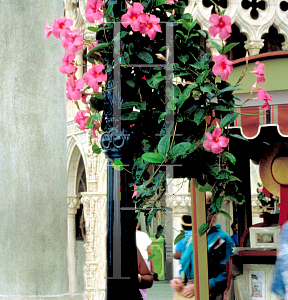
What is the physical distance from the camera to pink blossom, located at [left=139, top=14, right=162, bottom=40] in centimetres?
182

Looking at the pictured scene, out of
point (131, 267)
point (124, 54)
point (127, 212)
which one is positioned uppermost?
point (124, 54)

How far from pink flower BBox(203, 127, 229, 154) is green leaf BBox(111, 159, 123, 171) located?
326 mm

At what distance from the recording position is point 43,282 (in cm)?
275

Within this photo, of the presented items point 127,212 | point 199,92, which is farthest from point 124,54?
point 127,212

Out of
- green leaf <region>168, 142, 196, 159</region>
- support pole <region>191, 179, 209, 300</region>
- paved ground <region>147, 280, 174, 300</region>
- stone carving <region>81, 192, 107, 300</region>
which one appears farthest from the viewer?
stone carving <region>81, 192, 107, 300</region>

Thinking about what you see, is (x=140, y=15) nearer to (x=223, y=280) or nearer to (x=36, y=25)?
(x=36, y=25)

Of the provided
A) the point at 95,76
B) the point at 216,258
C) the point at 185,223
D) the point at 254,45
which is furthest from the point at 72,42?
the point at 254,45

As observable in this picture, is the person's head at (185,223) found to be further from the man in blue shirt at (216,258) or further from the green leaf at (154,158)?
the green leaf at (154,158)

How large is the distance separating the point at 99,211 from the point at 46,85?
12.6 metres

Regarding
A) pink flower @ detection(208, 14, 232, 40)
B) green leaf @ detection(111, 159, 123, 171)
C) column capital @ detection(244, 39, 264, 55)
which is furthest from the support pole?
column capital @ detection(244, 39, 264, 55)

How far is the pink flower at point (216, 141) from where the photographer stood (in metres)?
1.80

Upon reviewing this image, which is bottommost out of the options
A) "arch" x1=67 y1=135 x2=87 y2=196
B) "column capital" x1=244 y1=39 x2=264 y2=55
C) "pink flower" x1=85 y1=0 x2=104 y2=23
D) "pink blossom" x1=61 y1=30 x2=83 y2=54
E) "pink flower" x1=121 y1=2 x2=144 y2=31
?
"pink blossom" x1=61 y1=30 x2=83 y2=54

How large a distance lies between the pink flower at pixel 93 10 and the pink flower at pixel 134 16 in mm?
104

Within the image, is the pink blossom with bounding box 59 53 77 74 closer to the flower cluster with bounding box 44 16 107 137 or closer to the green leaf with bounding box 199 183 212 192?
the flower cluster with bounding box 44 16 107 137
